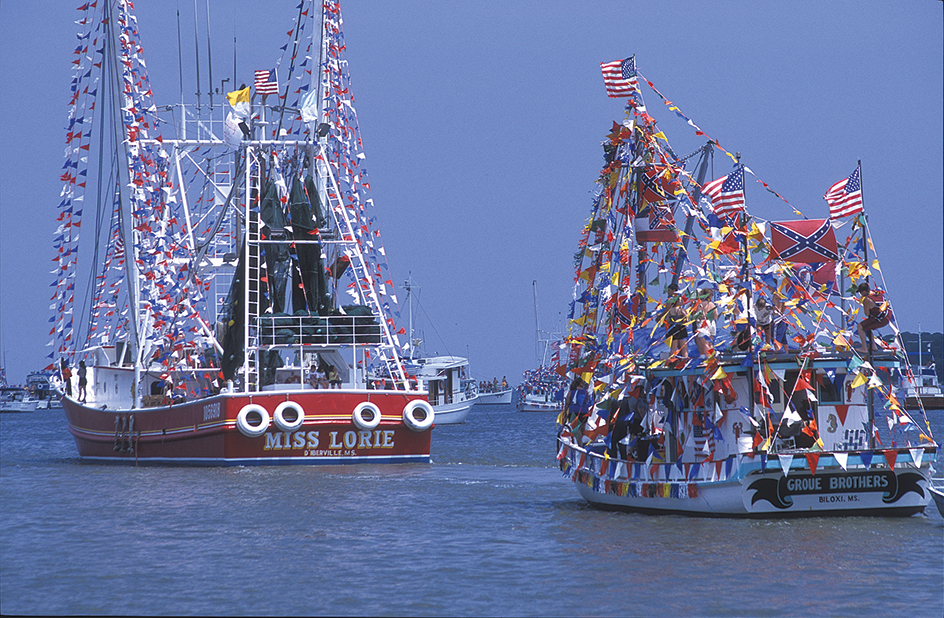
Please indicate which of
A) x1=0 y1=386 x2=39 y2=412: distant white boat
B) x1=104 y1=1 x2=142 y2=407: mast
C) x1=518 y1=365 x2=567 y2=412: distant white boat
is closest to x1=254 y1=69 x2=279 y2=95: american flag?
x1=104 y1=1 x2=142 y2=407: mast

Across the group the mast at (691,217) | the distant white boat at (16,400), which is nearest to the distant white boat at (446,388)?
the mast at (691,217)

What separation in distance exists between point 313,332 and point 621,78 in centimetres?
1350

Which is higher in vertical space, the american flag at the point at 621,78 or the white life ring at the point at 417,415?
the american flag at the point at 621,78

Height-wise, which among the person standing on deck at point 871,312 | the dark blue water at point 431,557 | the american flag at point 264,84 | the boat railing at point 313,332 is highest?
the american flag at point 264,84

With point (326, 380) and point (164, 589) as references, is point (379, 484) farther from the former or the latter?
point (164, 589)

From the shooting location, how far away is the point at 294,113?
1556 inches

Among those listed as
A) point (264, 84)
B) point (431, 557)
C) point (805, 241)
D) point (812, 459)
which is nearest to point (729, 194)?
point (805, 241)

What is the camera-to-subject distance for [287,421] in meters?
32.5

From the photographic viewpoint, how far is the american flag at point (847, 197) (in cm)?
2138

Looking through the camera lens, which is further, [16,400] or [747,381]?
[16,400]

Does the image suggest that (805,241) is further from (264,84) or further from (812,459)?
(264,84)

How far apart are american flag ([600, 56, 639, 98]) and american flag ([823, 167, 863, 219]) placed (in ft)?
17.0

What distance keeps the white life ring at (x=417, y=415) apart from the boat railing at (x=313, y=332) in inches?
85.3

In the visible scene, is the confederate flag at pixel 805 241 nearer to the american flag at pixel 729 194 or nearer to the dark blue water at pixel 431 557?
the american flag at pixel 729 194
